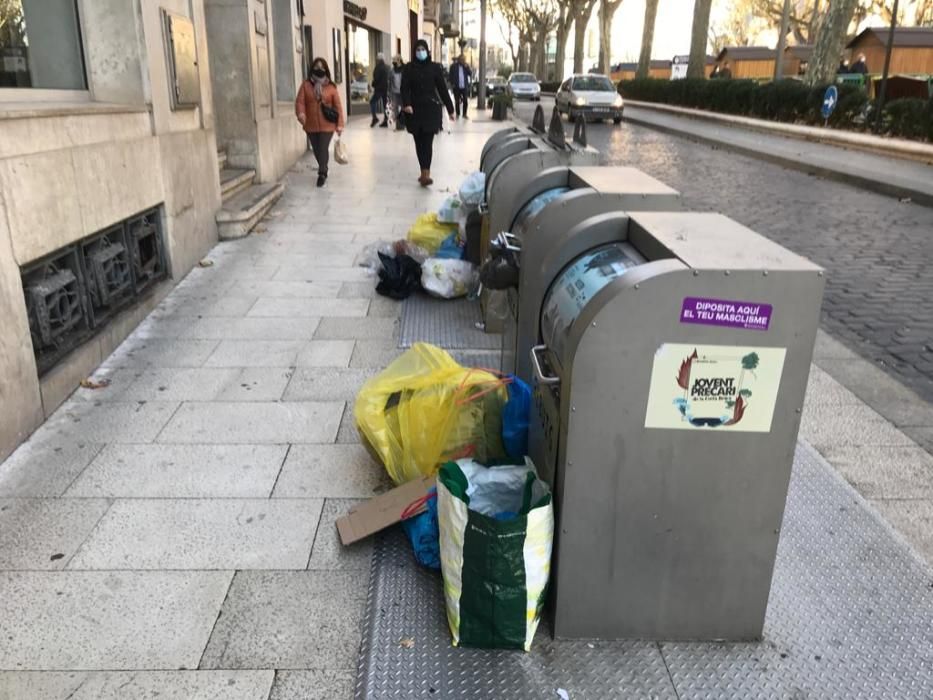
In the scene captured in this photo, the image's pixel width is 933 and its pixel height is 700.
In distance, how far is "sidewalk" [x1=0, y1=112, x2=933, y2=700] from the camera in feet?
8.14

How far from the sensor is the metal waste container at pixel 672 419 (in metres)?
2.16

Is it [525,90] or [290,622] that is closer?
[290,622]

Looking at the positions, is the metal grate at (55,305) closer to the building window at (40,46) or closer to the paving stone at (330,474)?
the building window at (40,46)

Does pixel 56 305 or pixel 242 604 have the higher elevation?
pixel 56 305

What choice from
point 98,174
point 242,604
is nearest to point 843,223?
point 98,174

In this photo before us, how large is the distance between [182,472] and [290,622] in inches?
48.3

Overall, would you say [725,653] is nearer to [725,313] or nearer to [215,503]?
[725,313]

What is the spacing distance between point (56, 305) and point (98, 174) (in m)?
0.99

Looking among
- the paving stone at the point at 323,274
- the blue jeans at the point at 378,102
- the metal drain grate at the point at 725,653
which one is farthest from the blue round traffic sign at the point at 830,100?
the metal drain grate at the point at 725,653

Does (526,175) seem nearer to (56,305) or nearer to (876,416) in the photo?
(876,416)

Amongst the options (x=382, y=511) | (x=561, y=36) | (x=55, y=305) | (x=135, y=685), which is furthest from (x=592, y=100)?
(x=561, y=36)

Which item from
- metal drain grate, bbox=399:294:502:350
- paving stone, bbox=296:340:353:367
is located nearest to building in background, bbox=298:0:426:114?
metal drain grate, bbox=399:294:502:350

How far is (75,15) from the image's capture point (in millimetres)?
5605

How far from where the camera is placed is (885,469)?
368cm
